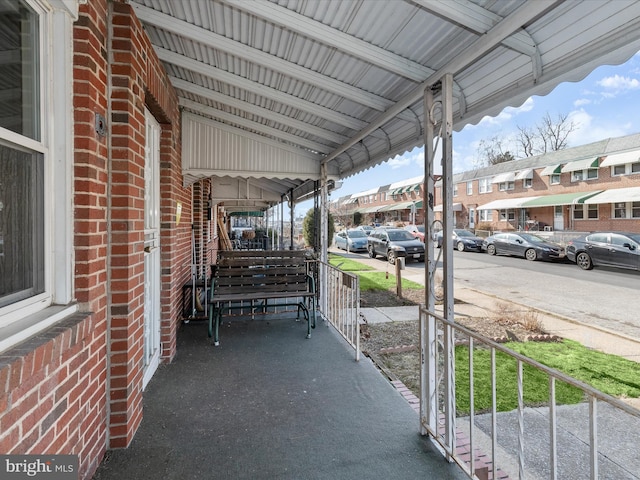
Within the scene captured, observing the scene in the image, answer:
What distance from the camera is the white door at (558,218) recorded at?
2253 cm

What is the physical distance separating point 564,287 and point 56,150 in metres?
11.1

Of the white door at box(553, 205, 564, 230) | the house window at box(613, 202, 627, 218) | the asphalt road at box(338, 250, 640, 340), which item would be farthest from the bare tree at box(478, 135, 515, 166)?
the asphalt road at box(338, 250, 640, 340)

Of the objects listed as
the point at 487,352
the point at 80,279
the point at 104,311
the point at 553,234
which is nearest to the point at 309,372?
the point at 104,311

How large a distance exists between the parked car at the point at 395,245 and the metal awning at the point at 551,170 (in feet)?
45.2

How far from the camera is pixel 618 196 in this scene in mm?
18688

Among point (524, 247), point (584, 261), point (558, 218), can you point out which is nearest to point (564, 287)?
point (584, 261)

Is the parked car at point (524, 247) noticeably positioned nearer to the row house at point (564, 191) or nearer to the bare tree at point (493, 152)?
the row house at point (564, 191)

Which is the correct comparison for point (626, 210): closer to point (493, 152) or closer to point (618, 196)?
point (618, 196)

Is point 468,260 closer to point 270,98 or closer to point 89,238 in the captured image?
point 270,98

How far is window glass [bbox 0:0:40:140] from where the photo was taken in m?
1.43

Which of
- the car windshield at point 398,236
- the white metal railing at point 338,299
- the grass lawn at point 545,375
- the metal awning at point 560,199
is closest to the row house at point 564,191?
the metal awning at point 560,199

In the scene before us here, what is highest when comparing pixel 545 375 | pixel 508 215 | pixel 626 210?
pixel 508 215

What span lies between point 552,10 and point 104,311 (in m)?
2.98

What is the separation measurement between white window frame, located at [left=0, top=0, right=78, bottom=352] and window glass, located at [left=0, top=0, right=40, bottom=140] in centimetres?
4
